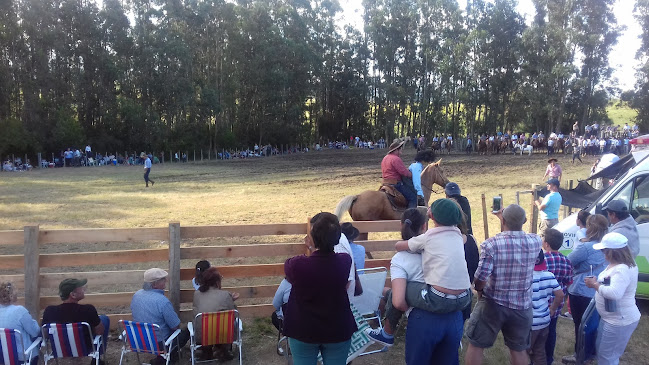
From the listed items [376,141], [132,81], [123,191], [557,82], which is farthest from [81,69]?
[557,82]

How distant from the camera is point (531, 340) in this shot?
4.06 m

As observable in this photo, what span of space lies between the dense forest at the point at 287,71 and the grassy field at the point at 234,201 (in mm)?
17904

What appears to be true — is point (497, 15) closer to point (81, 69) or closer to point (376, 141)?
point (376, 141)

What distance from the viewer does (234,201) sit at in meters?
16.4

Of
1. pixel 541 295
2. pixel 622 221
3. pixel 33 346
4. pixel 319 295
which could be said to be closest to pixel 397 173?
pixel 622 221

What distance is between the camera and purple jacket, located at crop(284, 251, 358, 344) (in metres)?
2.88

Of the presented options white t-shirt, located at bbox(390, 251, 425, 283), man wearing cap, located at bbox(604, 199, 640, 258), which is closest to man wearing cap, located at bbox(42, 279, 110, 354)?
white t-shirt, located at bbox(390, 251, 425, 283)

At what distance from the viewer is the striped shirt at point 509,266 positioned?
347 centimetres

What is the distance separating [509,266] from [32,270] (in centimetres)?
448

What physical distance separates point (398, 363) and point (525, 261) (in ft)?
6.30

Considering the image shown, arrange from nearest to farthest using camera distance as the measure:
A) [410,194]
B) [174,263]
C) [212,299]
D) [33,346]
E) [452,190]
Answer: [33,346], [212,299], [174,263], [452,190], [410,194]

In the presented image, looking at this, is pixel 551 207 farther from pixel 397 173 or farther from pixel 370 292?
pixel 370 292

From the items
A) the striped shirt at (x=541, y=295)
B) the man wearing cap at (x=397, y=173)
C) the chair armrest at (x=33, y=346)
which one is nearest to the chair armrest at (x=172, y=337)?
the chair armrest at (x=33, y=346)

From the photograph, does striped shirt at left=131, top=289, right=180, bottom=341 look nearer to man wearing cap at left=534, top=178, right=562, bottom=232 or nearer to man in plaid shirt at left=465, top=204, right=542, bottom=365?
man in plaid shirt at left=465, top=204, right=542, bottom=365
